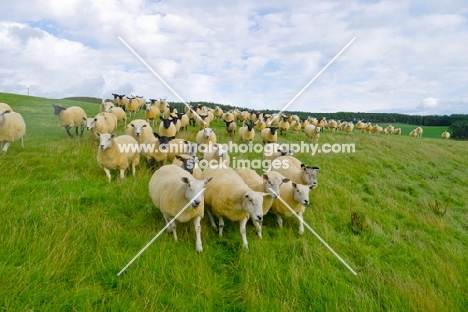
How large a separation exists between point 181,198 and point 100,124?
933 centimetres

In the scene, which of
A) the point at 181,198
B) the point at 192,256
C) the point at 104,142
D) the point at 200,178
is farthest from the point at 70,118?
the point at 192,256

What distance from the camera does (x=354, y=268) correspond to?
5.78 metres

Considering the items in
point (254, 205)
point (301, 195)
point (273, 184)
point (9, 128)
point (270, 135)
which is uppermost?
point (9, 128)

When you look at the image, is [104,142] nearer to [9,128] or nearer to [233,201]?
[9,128]

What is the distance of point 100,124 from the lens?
13508 mm

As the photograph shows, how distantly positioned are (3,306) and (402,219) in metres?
9.88

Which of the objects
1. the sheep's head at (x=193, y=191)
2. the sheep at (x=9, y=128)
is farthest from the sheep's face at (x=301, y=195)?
the sheep at (x=9, y=128)

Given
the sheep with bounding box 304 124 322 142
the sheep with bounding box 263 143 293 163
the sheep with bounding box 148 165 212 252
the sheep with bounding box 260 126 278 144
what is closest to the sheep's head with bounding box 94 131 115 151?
the sheep with bounding box 148 165 212 252

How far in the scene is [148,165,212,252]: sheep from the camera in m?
5.84

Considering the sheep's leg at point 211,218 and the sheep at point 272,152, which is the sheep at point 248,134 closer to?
the sheep at point 272,152

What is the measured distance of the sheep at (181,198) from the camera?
5.84 metres

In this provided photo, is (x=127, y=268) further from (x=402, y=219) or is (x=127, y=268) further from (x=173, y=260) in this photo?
(x=402, y=219)

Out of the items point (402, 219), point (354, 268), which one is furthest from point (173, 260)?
point (402, 219)

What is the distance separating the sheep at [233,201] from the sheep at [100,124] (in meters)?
7.94
